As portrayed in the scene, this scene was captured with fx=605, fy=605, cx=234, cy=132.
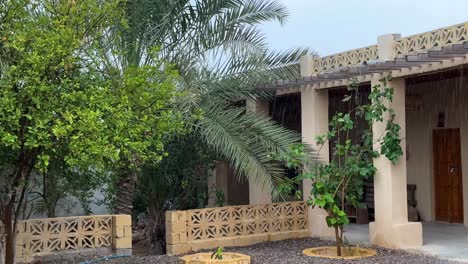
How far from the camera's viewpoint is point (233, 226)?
10570 mm

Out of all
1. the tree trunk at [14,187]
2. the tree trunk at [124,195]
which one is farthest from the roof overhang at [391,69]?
the tree trunk at [14,187]

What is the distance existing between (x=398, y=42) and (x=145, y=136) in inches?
174

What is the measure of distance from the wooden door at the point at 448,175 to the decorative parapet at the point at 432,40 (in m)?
3.57

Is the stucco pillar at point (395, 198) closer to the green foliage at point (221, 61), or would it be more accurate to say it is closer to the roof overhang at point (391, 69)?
the roof overhang at point (391, 69)

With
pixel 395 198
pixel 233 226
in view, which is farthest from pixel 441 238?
pixel 233 226

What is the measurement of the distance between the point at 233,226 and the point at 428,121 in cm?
495

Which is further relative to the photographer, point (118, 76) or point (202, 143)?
point (202, 143)

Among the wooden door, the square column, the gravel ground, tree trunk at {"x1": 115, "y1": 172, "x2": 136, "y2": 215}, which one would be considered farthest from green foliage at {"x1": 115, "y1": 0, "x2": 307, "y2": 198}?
the wooden door

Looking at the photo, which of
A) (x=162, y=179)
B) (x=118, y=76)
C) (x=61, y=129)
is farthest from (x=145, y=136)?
(x=162, y=179)

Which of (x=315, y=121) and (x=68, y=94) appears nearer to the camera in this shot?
(x=68, y=94)

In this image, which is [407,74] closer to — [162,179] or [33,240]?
[162,179]

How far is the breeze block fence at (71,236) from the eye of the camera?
30.0 feet

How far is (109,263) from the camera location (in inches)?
365

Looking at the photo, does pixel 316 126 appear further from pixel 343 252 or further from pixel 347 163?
pixel 343 252
